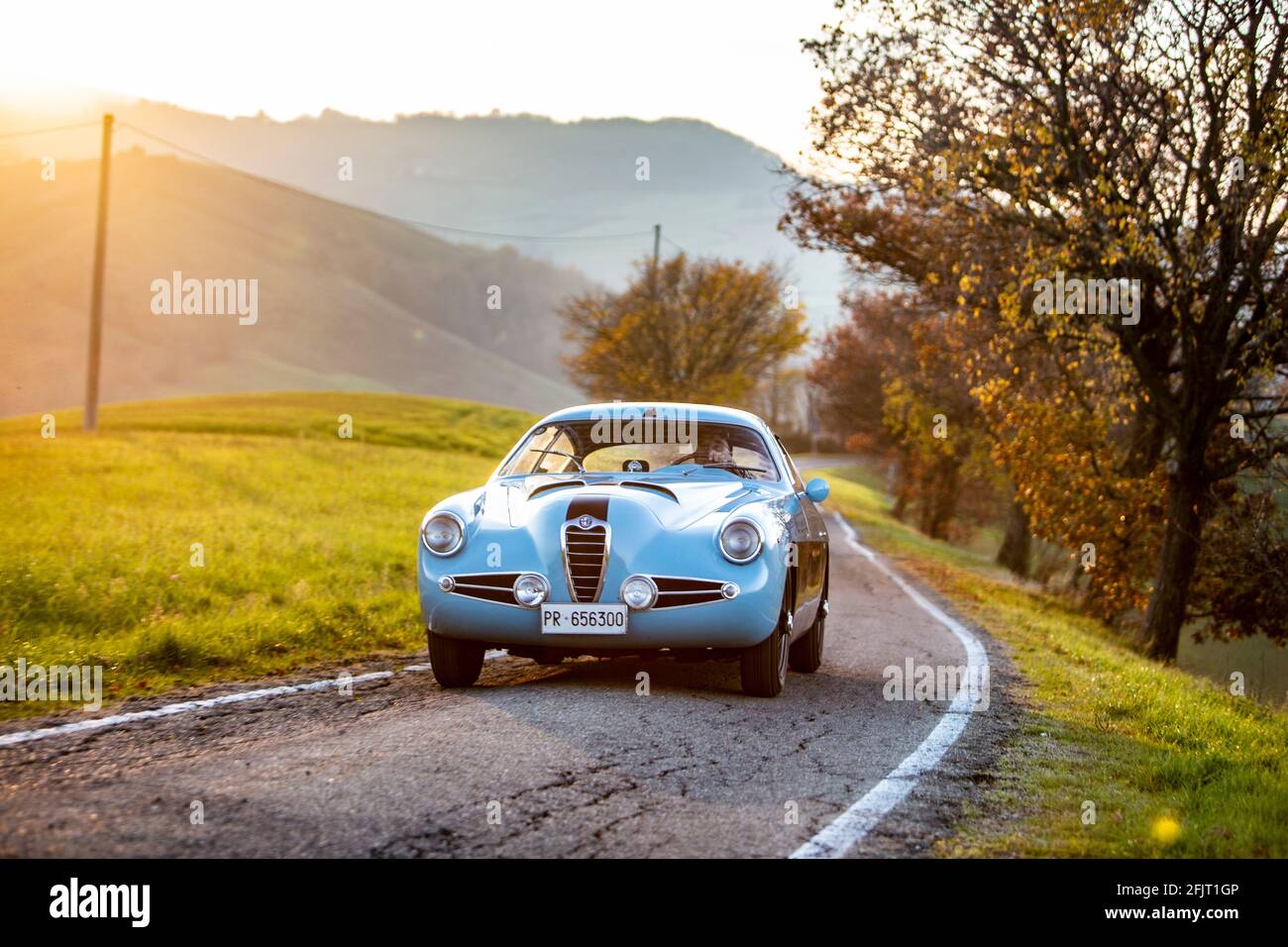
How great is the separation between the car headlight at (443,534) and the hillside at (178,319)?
11357 centimetres

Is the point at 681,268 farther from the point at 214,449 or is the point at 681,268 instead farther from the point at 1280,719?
the point at 1280,719

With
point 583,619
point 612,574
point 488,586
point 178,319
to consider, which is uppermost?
point 178,319

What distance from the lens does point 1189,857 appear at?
177 inches

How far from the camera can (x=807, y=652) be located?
8672 millimetres

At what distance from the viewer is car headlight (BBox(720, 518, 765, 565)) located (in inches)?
269

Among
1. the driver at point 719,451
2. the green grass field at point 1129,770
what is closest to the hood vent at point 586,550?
the driver at point 719,451

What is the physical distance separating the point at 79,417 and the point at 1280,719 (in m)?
50.5

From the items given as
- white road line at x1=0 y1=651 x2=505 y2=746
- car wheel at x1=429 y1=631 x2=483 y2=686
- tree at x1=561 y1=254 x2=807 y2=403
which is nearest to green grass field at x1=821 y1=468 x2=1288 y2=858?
car wheel at x1=429 y1=631 x2=483 y2=686

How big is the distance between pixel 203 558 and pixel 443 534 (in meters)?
5.52

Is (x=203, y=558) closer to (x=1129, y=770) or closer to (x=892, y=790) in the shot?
(x=892, y=790)

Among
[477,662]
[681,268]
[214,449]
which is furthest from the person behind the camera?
[681,268]

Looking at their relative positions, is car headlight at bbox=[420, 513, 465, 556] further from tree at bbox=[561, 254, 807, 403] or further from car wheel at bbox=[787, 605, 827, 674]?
tree at bbox=[561, 254, 807, 403]

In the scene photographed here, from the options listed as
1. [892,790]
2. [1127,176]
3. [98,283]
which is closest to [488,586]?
[892,790]
